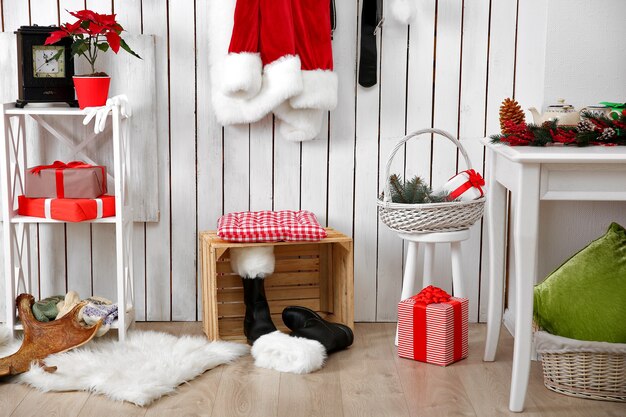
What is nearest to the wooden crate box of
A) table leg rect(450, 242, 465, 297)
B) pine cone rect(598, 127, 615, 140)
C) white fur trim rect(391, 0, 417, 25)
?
table leg rect(450, 242, 465, 297)

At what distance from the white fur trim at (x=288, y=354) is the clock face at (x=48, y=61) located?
3.94ft

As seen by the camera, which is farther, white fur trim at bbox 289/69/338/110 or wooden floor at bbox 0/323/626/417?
white fur trim at bbox 289/69/338/110

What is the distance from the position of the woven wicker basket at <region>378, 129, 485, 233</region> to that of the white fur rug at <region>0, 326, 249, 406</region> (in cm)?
70

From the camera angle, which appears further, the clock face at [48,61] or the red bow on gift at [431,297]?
the clock face at [48,61]

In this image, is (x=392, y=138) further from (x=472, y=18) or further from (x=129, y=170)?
(x=129, y=170)

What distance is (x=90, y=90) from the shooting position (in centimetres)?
290

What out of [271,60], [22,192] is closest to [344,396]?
[271,60]

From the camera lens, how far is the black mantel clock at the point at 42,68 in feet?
9.58

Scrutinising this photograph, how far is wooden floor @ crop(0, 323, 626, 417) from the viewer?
7.93ft

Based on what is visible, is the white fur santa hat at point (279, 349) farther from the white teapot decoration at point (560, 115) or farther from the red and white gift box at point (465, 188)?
the white teapot decoration at point (560, 115)

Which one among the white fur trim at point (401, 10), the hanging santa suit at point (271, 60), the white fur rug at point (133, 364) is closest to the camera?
the white fur rug at point (133, 364)

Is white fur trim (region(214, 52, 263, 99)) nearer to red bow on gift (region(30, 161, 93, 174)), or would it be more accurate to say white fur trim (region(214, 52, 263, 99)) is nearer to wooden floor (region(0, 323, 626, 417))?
red bow on gift (region(30, 161, 93, 174))

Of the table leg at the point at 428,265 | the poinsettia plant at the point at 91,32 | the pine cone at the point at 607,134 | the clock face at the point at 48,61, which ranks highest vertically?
the poinsettia plant at the point at 91,32

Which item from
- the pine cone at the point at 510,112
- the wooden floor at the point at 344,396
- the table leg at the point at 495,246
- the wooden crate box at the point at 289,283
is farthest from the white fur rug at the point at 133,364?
the pine cone at the point at 510,112
